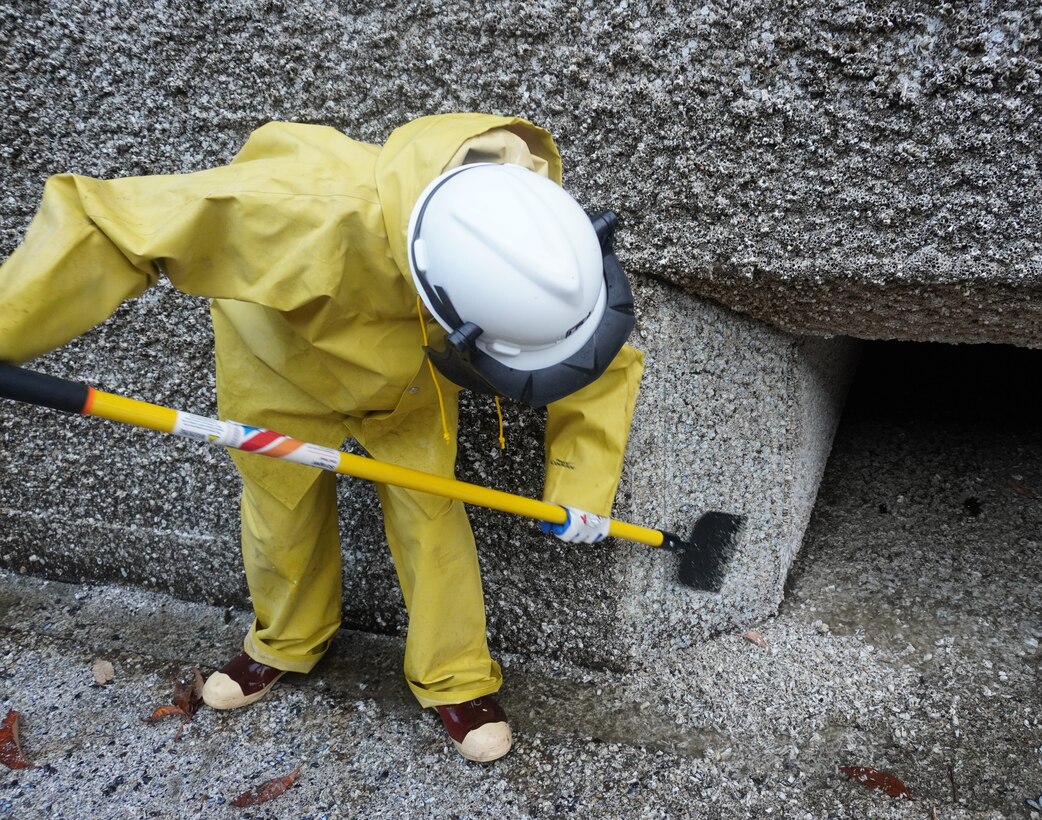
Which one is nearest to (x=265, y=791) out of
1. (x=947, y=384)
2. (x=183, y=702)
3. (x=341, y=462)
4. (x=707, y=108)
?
(x=183, y=702)

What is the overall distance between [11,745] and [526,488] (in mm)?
1317

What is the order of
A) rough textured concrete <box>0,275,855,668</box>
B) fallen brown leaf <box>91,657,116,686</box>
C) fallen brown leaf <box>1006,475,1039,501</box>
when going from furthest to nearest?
fallen brown leaf <box>1006,475,1039,501</box> < fallen brown leaf <box>91,657,116,686</box> < rough textured concrete <box>0,275,855,668</box>

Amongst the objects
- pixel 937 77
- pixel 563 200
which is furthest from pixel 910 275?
pixel 563 200

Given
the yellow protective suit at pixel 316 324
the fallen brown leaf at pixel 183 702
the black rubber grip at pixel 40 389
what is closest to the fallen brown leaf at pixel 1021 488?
the yellow protective suit at pixel 316 324

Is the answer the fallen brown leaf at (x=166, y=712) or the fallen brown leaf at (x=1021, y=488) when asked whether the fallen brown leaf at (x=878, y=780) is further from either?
the fallen brown leaf at (x=166, y=712)

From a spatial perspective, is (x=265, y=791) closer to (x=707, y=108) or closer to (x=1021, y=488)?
(x=707, y=108)

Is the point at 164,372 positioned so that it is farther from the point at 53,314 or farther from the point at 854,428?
the point at 854,428

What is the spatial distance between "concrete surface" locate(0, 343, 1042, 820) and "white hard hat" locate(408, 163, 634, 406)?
3.16 feet

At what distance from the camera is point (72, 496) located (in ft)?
7.78

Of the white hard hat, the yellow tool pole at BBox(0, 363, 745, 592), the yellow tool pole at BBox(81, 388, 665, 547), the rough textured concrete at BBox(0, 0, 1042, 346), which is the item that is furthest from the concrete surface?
the white hard hat

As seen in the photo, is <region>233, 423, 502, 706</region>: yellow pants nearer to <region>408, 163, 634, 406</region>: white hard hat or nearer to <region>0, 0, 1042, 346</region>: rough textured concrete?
<region>408, 163, 634, 406</region>: white hard hat

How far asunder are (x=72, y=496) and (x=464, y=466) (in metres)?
1.24

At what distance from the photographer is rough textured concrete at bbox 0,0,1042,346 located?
4.86 feet

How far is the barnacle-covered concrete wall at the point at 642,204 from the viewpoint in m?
Result: 1.52
